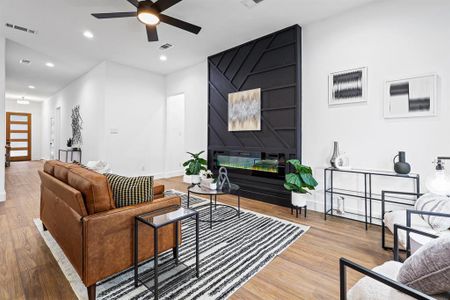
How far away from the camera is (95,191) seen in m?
1.49

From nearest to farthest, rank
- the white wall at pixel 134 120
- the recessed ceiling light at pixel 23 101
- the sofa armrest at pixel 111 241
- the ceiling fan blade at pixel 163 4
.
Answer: the sofa armrest at pixel 111 241
the ceiling fan blade at pixel 163 4
the white wall at pixel 134 120
the recessed ceiling light at pixel 23 101

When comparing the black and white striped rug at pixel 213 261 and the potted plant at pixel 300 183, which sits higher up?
the potted plant at pixel 300 183

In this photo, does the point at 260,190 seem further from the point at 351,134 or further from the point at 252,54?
the point at 252,54

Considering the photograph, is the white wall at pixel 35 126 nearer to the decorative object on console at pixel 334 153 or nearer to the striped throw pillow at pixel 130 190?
the striped throw pillow at pixel 130 190

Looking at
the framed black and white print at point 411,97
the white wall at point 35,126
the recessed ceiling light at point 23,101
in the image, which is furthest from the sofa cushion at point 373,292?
the white wall at point 35,126

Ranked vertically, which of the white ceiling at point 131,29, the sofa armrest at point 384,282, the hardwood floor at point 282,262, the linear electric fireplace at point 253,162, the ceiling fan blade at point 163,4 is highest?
the white ceiling at point 131,29

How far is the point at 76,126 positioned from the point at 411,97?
25.9 ft

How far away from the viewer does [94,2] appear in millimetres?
2936

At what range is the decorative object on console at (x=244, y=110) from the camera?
3971 millimetres

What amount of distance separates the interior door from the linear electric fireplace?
35.8ft

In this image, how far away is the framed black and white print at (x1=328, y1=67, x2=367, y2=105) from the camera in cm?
295

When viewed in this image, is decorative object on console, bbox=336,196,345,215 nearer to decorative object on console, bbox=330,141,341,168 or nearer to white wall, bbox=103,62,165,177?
decorative object on console, bbox=330,141,341,168

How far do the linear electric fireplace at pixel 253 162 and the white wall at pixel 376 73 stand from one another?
467 mm

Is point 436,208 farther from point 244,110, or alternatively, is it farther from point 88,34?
point 88,34
